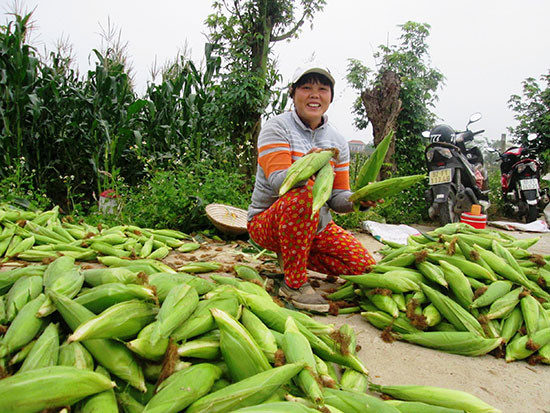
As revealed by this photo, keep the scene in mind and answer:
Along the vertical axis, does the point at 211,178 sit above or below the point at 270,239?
above

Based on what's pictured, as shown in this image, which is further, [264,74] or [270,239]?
[264,74]

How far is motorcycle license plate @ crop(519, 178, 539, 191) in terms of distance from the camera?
22.7 ft

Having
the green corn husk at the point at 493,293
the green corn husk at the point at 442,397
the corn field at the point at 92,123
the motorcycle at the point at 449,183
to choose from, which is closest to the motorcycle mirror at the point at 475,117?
the motorcycle at the point at 449,183

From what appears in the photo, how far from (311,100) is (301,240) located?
0.95 m

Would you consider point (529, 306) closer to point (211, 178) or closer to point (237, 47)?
point (211, 178)

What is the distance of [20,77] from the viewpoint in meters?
4.97

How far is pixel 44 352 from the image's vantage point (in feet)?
Answer: 3.46

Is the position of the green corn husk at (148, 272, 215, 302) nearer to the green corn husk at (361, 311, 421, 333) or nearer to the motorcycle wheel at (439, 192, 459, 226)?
the green corn husk at (361, 311, 421, 333)

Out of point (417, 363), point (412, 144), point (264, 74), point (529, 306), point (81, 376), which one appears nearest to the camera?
point (81, 376)

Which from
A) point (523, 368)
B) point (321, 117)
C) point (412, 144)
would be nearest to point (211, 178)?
point (321, 117)

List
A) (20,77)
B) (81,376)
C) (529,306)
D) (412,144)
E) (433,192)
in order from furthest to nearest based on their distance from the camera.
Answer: (412,144)
(433,192)
(20,77)
(529,306)
(81,376)

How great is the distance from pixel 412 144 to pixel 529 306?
613cm

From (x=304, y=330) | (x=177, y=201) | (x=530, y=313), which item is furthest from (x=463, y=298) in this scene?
(x=177, y=201)

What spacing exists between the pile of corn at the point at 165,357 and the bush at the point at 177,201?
8.93 ft
